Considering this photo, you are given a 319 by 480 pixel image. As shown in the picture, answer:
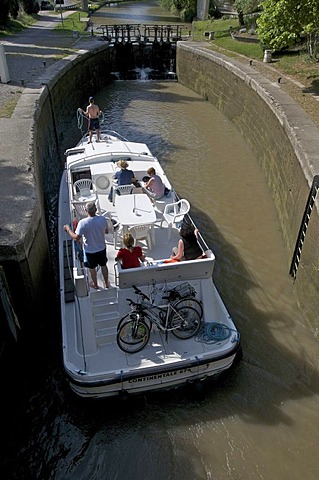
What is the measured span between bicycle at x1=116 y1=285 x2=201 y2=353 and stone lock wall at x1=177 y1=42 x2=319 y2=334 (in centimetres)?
261

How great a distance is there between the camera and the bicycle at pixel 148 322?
5.83 meters

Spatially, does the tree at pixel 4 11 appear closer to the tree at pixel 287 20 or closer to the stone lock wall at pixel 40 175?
the stone lock wall at pixel 40 175

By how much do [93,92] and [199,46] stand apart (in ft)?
21.3

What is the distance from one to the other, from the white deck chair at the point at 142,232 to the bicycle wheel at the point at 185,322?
56.1 inches

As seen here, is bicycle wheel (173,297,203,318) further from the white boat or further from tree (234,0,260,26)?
tree (234,0,260,26)

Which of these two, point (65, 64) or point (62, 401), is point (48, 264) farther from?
point (65, 64)

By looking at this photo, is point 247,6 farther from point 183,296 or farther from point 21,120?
point 183,296

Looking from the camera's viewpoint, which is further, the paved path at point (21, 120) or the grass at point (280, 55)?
the grass at point (280, 55)

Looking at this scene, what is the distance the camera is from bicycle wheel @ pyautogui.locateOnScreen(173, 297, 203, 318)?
601 cm

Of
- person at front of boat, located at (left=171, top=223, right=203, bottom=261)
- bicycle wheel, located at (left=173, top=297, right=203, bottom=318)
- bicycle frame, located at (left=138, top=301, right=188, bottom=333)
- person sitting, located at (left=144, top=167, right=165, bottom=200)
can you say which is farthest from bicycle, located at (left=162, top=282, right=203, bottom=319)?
person sitting, located at (left=144, top=167, right=165, bottom=200)

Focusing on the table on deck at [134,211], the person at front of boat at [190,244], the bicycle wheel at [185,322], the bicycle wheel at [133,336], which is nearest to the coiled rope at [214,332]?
the bicycle wheel at [185,322]

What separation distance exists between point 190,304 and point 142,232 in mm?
1479

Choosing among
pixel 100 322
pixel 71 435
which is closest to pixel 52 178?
pixel 100 322

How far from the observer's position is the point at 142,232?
687 cm
